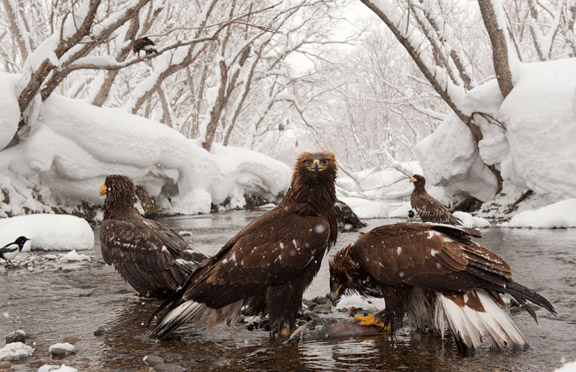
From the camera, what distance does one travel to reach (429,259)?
2578 mm

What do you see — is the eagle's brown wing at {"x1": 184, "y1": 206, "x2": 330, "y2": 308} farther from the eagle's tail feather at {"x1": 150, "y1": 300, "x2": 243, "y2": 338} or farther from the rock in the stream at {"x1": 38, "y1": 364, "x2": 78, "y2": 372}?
the rock in the stream at {"x1": 38, "y1": 364, "x2": 78, "y2": 372}

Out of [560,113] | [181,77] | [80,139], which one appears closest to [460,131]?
[560,113]

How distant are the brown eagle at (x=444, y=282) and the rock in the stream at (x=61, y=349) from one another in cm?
172

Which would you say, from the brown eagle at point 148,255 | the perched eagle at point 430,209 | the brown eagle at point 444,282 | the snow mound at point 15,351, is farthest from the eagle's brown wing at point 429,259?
the perched eagle at point 430,209

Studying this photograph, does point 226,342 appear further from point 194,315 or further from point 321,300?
point 321,300

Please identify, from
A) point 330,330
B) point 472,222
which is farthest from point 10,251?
point 472,222

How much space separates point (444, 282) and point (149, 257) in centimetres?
224

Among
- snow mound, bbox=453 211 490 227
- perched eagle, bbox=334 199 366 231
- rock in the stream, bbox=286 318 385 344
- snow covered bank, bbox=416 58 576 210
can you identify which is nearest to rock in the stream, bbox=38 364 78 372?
rock in the stream, bbox=286 318 385 344

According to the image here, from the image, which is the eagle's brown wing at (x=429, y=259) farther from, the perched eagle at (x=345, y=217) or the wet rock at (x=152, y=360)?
the perched eagle at (x=345, y=217)

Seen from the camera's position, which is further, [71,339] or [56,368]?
[71,339]

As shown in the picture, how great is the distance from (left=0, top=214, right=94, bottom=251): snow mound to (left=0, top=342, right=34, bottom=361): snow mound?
465cm

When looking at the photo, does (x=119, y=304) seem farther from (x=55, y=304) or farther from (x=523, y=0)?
(x=523, y=0)

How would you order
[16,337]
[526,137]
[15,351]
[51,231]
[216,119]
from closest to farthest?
[15,351] < [16,337] < [51,231] < [526,137] < [216,119]

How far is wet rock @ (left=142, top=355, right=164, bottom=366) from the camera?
2340 millimetres
